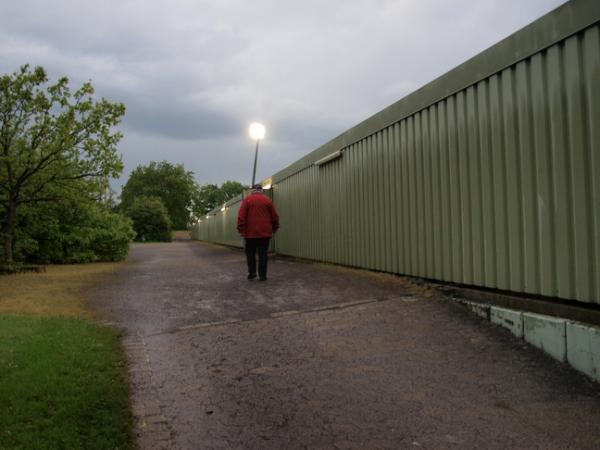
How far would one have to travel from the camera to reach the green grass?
112 inches

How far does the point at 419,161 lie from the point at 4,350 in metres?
5.42

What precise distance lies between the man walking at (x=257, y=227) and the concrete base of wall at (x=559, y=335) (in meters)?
4.51

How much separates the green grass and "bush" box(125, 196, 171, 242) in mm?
53582

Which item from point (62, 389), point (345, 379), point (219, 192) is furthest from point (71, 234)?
point (219, 192)

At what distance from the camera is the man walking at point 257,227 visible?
341 inches

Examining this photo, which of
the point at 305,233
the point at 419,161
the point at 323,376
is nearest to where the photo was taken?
the point at 323,376

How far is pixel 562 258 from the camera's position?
4367 millimetres

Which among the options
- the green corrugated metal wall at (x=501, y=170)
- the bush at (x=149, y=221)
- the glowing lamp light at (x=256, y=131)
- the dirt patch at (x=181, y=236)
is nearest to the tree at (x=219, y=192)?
the dirt patch at (x=181, y=236)

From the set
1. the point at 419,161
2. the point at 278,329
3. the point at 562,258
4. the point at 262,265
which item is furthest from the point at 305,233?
the point at 562,258

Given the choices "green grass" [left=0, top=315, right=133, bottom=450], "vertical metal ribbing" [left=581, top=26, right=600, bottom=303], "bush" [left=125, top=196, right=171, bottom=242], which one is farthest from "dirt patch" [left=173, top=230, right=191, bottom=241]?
"vertical metal ribbing" [left=581, top=26, right=600, bottom=303]

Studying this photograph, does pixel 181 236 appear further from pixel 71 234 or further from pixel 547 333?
pixel 547 333

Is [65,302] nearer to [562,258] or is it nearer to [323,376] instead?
[323,376]

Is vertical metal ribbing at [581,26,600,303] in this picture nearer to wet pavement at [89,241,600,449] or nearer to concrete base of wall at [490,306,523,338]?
concrete base of wall at [490,306,523,338]

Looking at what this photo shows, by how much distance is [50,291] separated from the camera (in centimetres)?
807
